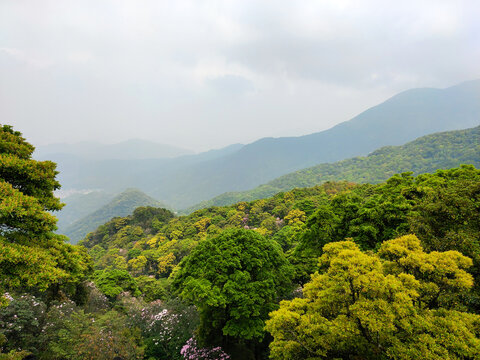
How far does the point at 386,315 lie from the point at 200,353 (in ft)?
34.4

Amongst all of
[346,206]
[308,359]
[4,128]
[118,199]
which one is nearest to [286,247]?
[346,206]

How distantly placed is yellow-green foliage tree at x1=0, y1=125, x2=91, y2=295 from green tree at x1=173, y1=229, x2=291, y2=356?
5.79 metres

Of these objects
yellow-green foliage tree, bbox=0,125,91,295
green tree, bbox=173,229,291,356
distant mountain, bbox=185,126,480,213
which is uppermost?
yellow-green foliage tree, bbox=0,125,91,295

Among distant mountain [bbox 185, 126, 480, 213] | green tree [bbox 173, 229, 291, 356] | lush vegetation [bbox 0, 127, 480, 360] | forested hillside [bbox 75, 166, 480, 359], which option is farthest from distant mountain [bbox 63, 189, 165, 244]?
green tree [bbox 173, 229, 291, 356]

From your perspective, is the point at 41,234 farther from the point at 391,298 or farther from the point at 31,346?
the point at 391,298

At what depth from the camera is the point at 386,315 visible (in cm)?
559

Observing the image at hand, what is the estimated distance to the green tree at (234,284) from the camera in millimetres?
10875

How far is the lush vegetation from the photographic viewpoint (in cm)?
600

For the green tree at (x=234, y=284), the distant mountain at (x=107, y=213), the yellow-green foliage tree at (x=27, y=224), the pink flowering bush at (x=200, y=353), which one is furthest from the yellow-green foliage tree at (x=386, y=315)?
the distant mountain at (x=107, y=213)

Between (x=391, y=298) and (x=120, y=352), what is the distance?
38.3ft

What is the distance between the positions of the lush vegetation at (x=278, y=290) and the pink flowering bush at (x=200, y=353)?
0.29 ft

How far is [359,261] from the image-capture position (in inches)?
257

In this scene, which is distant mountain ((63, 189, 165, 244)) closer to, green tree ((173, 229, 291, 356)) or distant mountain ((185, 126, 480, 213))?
distant mountain ((185, 126, 480, 213))

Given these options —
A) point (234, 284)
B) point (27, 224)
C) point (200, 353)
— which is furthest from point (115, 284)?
point (27, 224)
